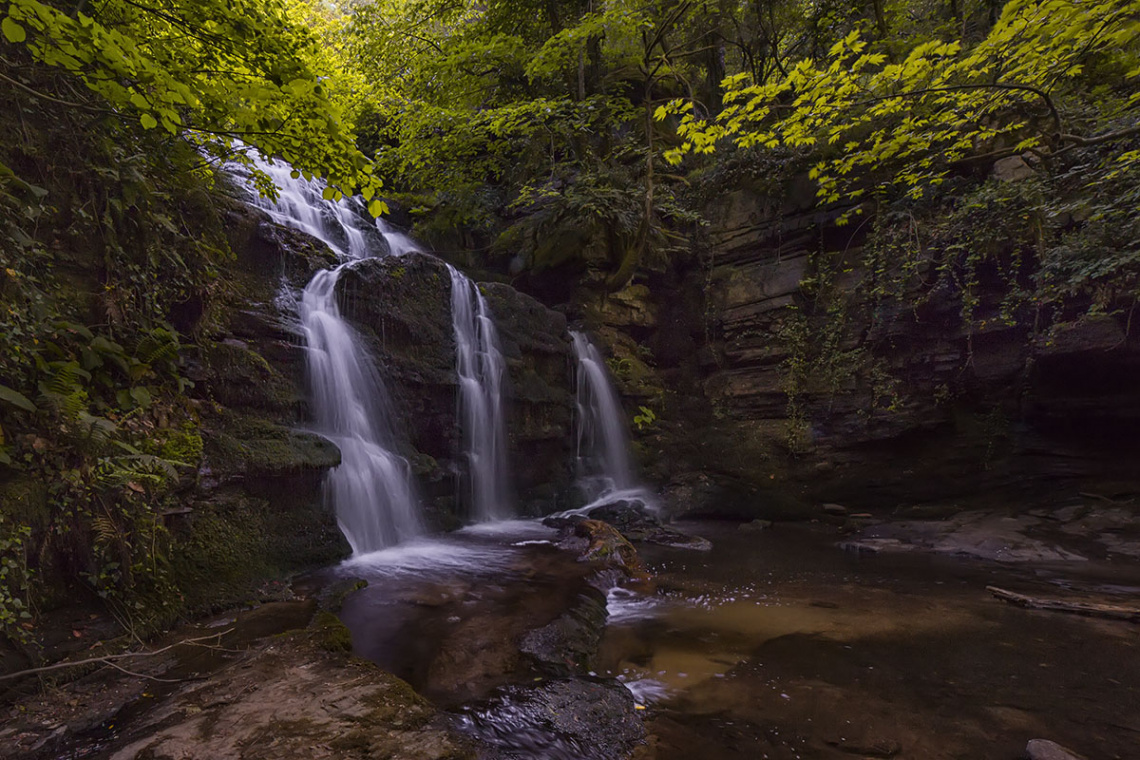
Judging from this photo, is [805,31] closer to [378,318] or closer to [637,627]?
[378,318]

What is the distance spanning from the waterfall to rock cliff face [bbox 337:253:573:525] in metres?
0.28

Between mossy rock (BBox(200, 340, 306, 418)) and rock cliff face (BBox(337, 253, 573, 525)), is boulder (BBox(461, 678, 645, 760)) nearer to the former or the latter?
mossy rock (BBox(200, 340, 306, 418))

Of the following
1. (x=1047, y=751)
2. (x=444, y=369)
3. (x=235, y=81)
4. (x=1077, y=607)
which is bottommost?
(x=1077, y=607)

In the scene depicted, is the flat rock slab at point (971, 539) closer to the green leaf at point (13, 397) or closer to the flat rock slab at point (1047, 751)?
the flat rock slab at point (1047, 751)

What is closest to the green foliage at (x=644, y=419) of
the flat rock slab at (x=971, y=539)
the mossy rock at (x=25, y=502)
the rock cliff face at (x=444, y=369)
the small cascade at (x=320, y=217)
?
the rock cliff face at (x=444, y=369)

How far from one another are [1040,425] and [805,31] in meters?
9.58

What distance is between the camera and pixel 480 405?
9094mm

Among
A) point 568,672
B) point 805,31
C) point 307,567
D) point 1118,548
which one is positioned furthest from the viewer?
point 805,31

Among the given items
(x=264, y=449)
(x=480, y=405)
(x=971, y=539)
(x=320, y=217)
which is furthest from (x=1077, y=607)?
(x=320, y=217)

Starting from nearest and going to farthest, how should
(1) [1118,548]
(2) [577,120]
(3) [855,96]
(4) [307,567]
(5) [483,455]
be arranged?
(3) [855,96], (4) [307,567], (1) [1118,548], (5) [483,455], (2) [577,120]

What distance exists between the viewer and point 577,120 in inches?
381

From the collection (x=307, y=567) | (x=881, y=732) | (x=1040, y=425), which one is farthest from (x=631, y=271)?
(x=881, y=732)

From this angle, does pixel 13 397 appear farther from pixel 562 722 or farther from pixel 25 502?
pixel 562 722

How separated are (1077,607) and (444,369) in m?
8.33
